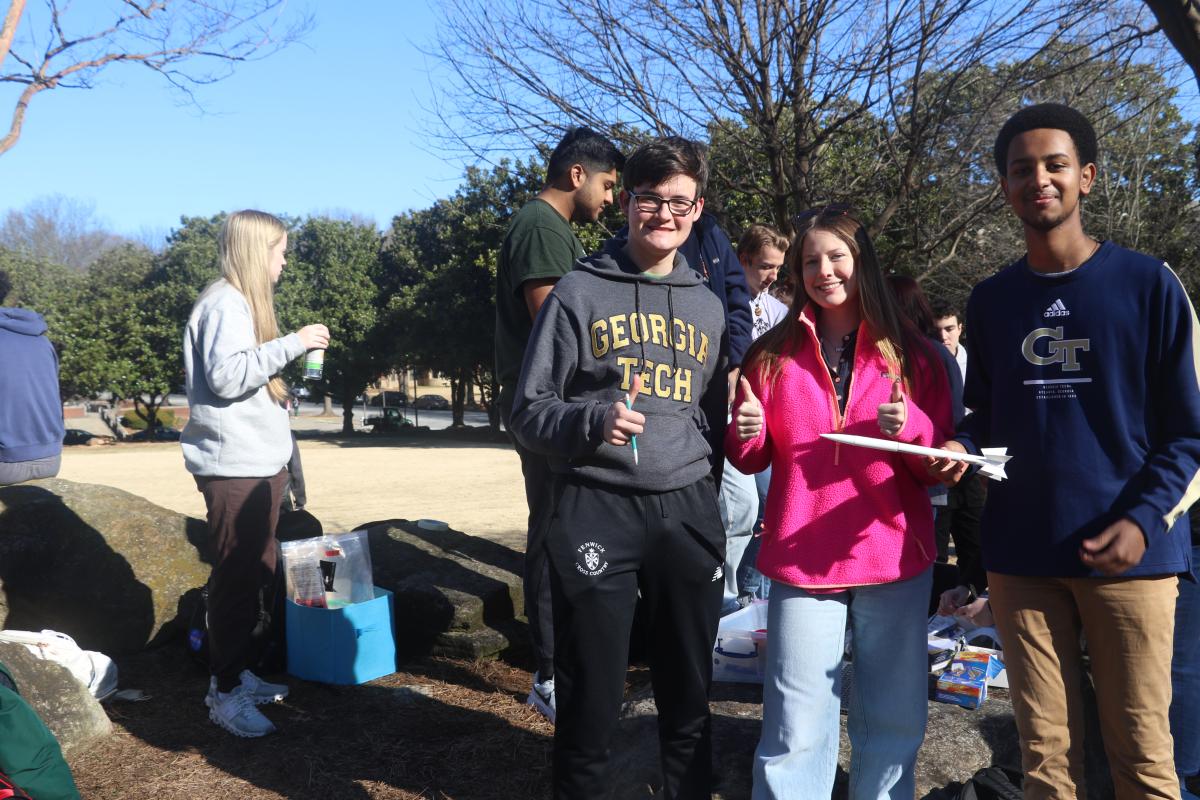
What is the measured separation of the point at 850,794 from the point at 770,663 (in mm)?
405

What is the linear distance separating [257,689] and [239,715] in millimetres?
248

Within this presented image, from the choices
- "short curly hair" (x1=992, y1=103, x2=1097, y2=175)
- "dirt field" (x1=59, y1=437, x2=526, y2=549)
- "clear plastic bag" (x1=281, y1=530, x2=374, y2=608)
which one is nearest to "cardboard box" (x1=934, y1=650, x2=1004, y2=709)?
"short curly hair" (x1=992, y1=103, x2=1097, y2=175)

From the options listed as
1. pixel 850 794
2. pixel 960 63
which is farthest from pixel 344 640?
pixel 960 63

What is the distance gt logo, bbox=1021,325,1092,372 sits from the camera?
2172mm

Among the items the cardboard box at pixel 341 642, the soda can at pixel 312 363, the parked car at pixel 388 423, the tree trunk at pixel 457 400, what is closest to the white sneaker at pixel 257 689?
the cardboard box at pixel 341 642

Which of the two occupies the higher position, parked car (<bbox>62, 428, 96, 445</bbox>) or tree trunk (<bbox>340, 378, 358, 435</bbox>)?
tree trunk (<bbox>340, 378, 358, 435</bbox>)

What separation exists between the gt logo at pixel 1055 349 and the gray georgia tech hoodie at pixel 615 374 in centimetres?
84

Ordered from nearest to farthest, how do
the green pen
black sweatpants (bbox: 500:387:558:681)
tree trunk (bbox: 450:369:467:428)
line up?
the green pen, black sweatpants (bbox: 500:387:558:681), tree trunk (bbox: 450:369:467:428)

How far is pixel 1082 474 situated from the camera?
2.14 meters

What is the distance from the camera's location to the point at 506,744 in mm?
3711

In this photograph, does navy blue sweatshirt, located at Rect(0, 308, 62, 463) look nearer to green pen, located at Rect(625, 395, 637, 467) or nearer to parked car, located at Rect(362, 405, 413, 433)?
green pen, located at Rect(625, 395, 637, 467)

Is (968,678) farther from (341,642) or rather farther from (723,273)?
(341,642)

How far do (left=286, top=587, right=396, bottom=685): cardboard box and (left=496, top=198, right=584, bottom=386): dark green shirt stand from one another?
1.40 m

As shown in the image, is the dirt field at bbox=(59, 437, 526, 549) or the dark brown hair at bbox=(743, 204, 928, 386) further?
the dirt field at bbox=(59, 437, 526, 549)
